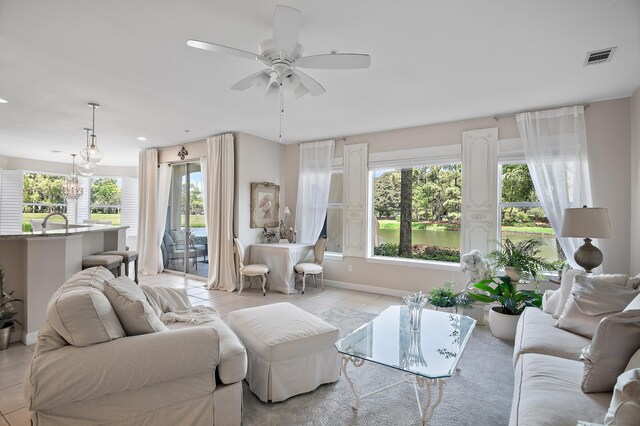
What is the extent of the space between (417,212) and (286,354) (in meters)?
4.10

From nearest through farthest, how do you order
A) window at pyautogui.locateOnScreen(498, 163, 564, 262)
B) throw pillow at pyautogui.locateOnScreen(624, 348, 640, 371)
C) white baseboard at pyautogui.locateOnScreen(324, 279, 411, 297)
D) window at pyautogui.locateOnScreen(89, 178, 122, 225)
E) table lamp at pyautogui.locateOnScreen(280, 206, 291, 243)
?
throw pillow at pyautogui.locateOnScreen(624, 348, 640, 371), window at pyautogui.locateOnScreen(498, 163, 564, 262), white baseboard at pyautogui.locateOnScreen(324, 279, 411, 297), table lamp at pyautogui.locateOnScreen(280, 206, 291, 243), window at pyautogui.locateOnScreen(89, 178, 122, 225)

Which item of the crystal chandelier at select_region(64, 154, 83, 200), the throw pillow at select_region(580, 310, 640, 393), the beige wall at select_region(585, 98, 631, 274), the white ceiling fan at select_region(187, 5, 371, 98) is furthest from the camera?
the crystal chandelier at select_region(64, 154, 83, 200)

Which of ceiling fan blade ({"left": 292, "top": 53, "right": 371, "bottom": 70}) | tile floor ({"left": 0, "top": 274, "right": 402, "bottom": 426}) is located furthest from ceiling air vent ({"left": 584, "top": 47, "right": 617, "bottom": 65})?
tile floor ({"left": 0, "top": 274, "right": 402, "bottom": 426})

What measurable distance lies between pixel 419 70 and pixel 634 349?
2.57 metres

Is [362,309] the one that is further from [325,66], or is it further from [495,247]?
[325,66]

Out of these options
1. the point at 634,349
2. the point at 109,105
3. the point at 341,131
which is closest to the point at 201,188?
the point at 109,105

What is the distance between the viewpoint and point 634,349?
58.7 inches

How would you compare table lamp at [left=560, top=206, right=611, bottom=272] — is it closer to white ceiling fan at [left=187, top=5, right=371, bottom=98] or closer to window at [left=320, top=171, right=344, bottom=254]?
white ceiling fan at [left=187, top=5, right=371, bottom=98]

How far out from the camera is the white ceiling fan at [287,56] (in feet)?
6.20

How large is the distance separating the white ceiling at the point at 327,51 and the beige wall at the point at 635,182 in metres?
0.22

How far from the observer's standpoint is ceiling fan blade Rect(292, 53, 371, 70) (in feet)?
6.82

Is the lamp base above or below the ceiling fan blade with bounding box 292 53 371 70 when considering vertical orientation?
below

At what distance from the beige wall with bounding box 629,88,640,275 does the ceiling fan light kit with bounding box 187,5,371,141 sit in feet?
11.1

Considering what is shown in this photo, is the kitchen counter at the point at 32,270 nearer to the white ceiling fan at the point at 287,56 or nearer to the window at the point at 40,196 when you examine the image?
the white ceiling fan at the point at 287,56
